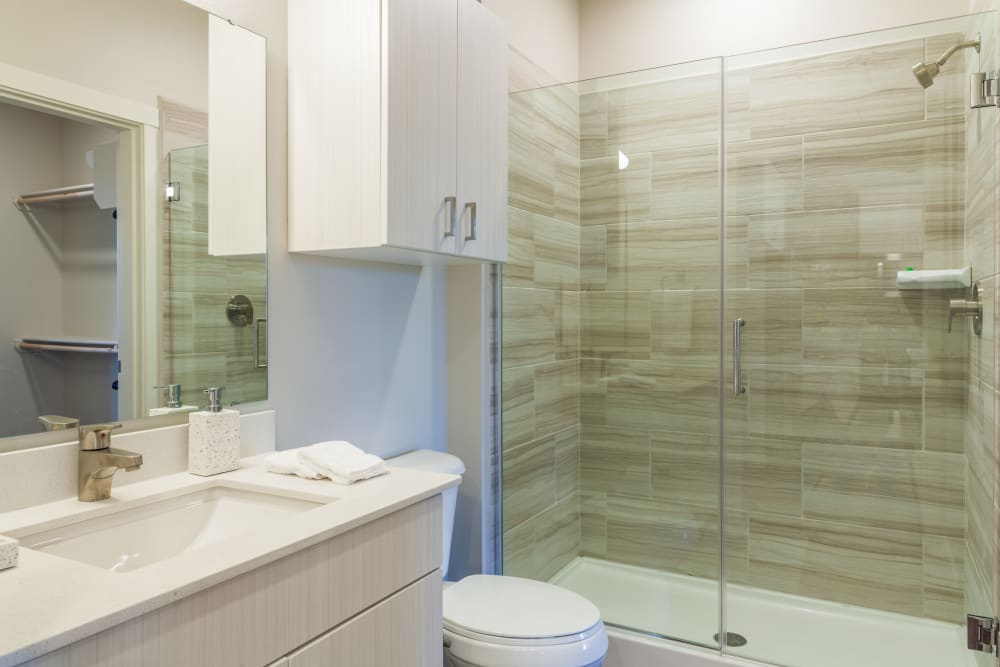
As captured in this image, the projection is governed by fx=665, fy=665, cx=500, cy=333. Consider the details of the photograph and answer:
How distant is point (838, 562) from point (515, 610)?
1.17 m

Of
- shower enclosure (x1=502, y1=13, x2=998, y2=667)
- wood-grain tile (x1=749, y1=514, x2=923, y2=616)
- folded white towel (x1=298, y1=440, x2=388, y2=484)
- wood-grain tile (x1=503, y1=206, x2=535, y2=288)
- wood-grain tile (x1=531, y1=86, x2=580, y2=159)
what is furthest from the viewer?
wood-grain tile (x1=531, y1=86, x2=580, y2=159)

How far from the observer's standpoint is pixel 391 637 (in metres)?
1.19

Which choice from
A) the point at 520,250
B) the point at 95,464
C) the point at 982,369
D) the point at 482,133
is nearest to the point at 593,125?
the point at 520,250

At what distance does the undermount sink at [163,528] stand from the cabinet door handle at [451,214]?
2.53 ft

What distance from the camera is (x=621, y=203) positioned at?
2.38 meters

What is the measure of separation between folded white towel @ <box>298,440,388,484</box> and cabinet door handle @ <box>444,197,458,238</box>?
0.61 m

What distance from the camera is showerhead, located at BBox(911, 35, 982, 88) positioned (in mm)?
1890

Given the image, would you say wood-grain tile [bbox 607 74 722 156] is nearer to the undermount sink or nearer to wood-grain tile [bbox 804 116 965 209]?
wood-grain tile [bbox 804 116 965 209]

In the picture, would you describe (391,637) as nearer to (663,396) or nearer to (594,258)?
(663,396)

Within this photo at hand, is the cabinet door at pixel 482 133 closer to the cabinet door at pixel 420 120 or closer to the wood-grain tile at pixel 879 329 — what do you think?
the cabinet door at pixel 420 120

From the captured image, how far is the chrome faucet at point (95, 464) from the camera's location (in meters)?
1.16

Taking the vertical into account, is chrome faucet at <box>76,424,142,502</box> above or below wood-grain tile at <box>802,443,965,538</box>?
above

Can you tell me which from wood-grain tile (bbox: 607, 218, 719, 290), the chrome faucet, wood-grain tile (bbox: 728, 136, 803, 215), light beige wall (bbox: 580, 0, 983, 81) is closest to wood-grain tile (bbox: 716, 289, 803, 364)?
wood-grain tile (bbox: 607, 218, 719, 290)

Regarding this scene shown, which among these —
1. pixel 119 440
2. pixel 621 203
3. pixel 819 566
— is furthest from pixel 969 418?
pixel 119 440
